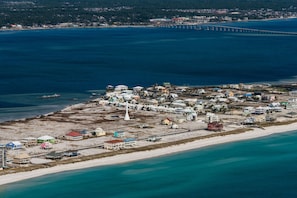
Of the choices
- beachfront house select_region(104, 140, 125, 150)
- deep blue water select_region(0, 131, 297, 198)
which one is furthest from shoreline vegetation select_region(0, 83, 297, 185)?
deep blue water select_region(0, 131, 297, 198)

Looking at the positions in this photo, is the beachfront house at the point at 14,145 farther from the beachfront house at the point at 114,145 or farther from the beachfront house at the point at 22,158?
the beachfront house at the point at 114,145

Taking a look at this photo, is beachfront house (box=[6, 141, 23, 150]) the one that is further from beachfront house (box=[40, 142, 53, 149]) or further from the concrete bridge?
the concrete bridge

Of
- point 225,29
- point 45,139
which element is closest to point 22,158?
point 45,139

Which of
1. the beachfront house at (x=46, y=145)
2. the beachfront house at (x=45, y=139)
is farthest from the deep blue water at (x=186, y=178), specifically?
the beachfront house at (x=45, y=139)

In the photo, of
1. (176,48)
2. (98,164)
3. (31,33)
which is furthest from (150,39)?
(98,164)

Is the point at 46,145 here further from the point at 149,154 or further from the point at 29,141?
the point at 149,154
